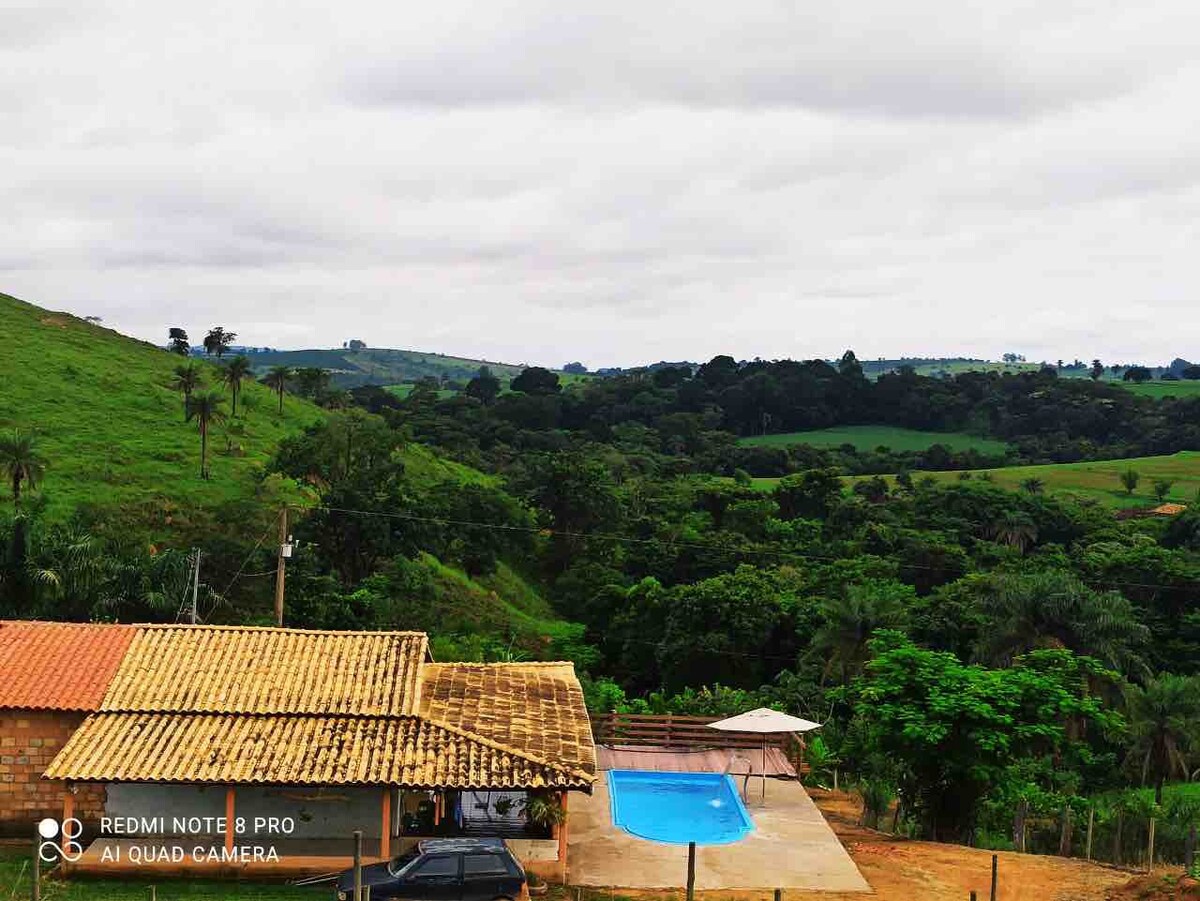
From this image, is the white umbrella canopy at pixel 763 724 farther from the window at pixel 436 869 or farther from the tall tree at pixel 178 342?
the tall tree at pixel 178 342

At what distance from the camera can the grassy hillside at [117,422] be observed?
198ft

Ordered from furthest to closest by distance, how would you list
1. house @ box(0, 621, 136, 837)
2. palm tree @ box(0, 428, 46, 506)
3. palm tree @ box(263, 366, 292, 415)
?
palm tree @ box(263, 366, 292, 415) → palm tree @ box(0, 428, 46, 506) → house @ box(0, 621, 136, 837)

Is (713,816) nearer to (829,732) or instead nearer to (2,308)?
(829,732)

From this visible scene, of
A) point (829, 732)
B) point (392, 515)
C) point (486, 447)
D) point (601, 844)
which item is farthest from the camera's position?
point (486, 447)

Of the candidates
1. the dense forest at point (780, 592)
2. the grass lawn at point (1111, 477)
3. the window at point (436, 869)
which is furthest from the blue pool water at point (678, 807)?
the grass lawn at point (1111, 477)

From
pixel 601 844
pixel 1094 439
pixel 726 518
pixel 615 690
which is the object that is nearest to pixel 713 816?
pixel 601 844

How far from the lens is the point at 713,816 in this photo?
83.6 ft

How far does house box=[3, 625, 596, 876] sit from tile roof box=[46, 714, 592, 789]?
0.03 meters

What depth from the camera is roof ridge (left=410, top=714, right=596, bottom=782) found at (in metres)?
20.8

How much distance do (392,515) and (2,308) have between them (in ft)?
167

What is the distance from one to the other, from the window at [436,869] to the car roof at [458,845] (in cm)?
16

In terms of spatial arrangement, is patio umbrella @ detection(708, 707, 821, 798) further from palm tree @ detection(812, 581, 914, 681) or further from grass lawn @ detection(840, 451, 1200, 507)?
grass lawn @ detection(840, 451, 1200, 507)

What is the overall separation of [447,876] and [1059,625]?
30098 mm

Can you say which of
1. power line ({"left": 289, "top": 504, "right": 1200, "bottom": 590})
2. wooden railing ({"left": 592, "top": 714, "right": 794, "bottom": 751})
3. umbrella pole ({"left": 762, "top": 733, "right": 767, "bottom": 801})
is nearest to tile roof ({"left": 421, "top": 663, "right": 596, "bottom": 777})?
wooden railing ({"left": 592, "top": 714, "right": 794, "bottom": 751})
